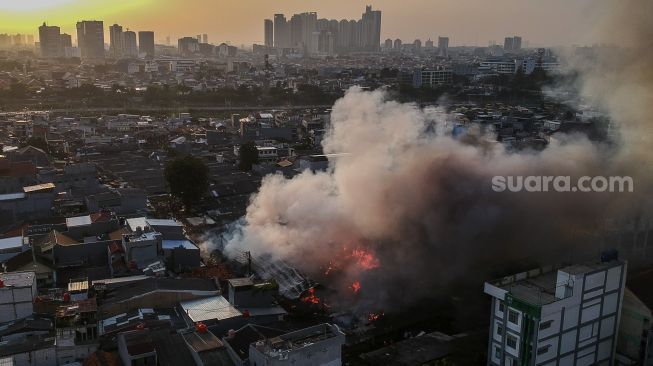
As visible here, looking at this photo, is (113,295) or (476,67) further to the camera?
(476,67)

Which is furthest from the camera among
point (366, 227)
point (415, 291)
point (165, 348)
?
point (366, 227)

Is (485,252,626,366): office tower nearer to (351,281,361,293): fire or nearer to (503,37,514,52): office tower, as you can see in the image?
(351,281,361,293): fire

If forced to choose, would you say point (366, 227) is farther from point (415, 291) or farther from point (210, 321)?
point (210, 321)

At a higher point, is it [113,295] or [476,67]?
[476,67]

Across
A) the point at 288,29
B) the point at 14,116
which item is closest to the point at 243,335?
the point at 14,116

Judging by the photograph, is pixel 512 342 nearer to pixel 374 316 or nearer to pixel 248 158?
pixel 374 316

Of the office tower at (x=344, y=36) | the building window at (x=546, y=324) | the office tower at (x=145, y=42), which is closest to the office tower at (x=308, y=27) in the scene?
the office tower at (x=344, y=36)

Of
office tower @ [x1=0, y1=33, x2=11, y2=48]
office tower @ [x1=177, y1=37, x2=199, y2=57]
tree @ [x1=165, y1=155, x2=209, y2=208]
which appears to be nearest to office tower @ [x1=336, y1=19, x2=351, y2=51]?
office tower @ [x1=177, y1=37, x2=199, y2=57]

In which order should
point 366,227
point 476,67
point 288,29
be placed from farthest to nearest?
1. point 288,29
2. point 476,67
3. point 366,227
